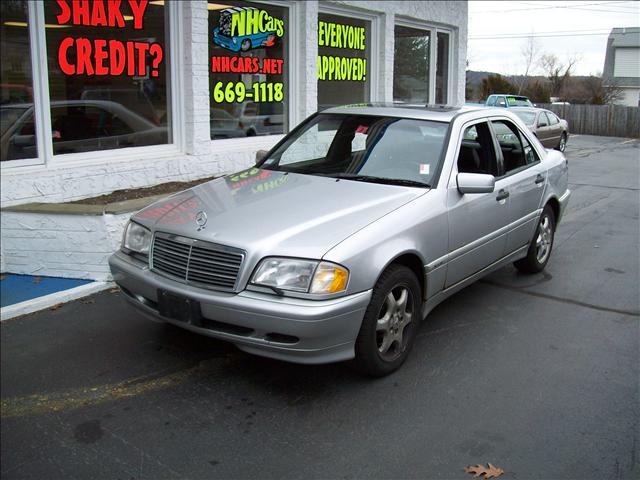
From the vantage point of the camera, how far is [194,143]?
8.72 m

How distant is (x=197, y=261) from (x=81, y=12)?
15.6ft

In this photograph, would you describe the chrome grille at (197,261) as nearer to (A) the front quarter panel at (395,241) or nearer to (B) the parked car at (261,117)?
(A) the front quarter panel at (395,241)

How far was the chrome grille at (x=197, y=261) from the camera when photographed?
12.4ft

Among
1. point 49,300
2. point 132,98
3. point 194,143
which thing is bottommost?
point 49,300

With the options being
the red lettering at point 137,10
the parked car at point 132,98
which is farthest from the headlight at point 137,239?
the red lettering at point 137,10

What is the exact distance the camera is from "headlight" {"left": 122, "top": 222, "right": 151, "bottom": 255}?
4.33 m

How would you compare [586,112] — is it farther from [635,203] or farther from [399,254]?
[399,254]

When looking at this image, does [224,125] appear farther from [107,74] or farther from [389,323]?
[389,323]

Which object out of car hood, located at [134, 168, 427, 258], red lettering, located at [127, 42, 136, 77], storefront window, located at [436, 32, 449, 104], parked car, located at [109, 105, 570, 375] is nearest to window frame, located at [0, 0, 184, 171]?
red lettering, located at [127, 42, 136, 77]

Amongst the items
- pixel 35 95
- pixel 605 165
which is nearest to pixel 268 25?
pixel 35 95

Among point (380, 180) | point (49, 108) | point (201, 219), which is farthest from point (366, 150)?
point (49, 108)

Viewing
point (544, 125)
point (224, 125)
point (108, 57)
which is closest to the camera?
point (108, 57)

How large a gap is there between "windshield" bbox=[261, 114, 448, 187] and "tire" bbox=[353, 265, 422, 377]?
86cm

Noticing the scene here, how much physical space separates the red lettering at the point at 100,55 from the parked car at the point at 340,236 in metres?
3.11
